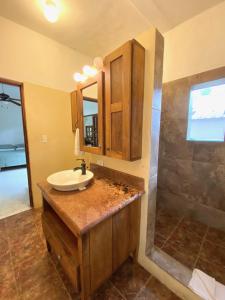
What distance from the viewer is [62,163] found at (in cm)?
267

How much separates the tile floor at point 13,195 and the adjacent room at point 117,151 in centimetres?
3

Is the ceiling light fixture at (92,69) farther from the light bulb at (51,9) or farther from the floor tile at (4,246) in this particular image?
the floor tile at (4,246)

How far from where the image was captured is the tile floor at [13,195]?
2320 millimetres

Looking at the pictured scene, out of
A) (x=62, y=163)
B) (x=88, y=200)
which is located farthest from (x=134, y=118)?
(x=62, y=163)

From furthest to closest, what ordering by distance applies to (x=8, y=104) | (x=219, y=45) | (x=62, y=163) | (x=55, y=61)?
(x=8, y=104) < (x=62, y=163) < (x=55, y=61) < (x=219, y=45)

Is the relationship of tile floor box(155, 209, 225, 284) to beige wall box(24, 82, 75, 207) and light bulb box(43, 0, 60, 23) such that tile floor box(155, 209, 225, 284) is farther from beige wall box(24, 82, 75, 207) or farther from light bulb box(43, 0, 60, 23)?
light bulb box(43, 0, 60, 23)

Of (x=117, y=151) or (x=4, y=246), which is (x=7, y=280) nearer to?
(x=4, y=246)

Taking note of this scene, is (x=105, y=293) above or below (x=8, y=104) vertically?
below

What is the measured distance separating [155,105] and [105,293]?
5.43 feet

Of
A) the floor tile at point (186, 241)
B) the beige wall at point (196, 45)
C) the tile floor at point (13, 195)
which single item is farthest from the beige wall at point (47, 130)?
the floor tile at point (186, 241)

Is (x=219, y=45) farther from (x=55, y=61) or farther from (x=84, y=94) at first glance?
(x=55, y=61)

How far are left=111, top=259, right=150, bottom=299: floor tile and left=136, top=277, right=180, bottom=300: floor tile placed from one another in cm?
4

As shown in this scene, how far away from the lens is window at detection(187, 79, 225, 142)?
1.75 metres

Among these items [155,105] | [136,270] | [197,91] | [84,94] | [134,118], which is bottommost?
[136,270]
